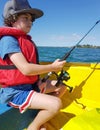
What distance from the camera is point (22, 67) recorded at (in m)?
2.14

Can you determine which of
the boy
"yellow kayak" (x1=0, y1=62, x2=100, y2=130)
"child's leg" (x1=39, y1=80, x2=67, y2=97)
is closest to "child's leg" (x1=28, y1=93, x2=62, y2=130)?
the boy

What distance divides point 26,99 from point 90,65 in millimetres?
1443

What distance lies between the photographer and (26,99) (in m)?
2.20

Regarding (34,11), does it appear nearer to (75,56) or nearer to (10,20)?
(10,20)

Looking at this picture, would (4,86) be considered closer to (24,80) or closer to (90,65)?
(24,80)

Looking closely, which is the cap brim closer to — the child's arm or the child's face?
the child's face

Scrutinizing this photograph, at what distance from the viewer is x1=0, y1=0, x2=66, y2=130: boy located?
7.11 feet

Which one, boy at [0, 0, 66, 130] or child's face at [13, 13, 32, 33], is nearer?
boy at [0, 0, 66, 130]

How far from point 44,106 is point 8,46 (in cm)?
58

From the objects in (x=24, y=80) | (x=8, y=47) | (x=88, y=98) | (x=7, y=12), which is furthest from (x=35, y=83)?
(x=88, y=98)

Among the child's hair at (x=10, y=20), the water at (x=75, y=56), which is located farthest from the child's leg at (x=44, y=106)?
the water at (x=75, y=56)

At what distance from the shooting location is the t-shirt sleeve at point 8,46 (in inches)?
85.5

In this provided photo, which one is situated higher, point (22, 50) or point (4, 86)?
point (22, 50)

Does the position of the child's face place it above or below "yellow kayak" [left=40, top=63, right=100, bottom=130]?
above
